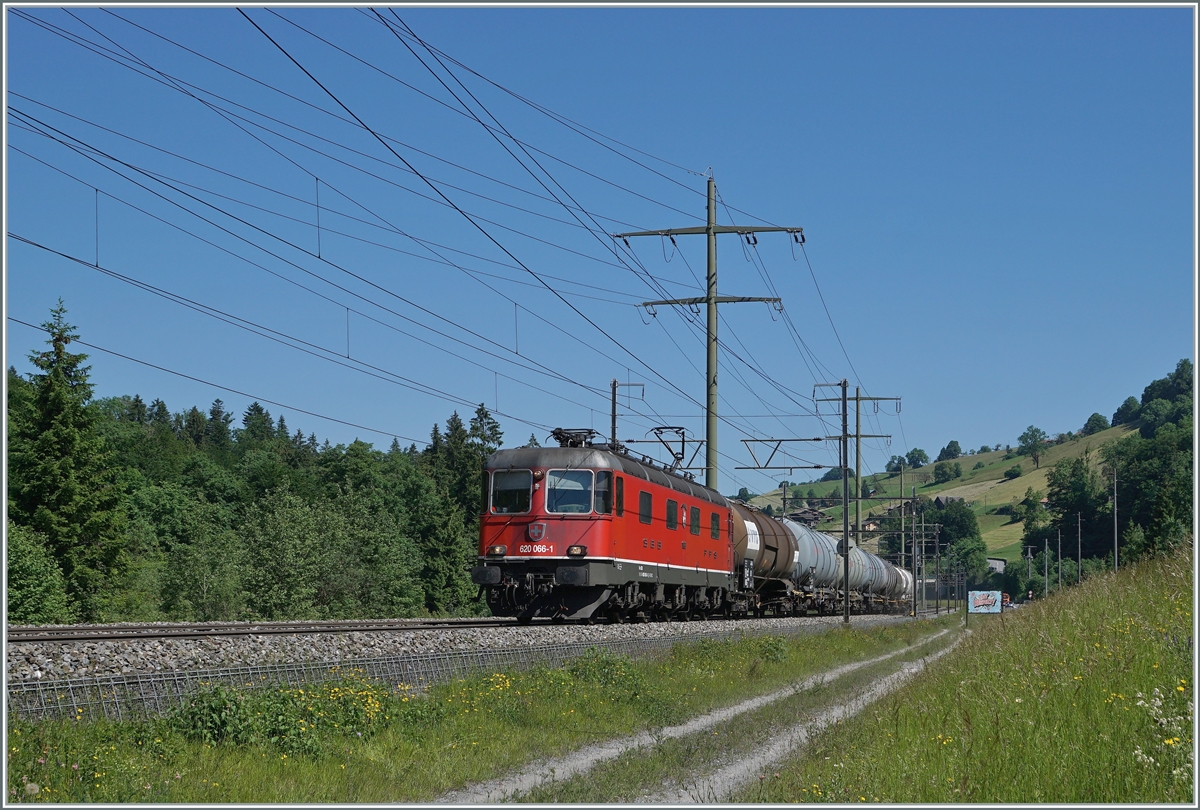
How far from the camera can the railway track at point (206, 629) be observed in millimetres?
18641

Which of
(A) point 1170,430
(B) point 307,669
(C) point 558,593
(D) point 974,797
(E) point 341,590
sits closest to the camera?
(D) point 974,797

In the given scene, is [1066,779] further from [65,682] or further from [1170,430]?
[1170,430]

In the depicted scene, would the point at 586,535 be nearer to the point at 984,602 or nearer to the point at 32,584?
the point at 32,584

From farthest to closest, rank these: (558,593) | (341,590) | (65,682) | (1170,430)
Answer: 1. (1170,430)
2. (341,590)
3. (558,593)
4. (65,682)

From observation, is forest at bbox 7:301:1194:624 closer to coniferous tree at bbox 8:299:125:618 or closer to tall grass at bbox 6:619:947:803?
coniferous tree at bbox 8:299:125:618

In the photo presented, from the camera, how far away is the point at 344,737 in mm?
12766

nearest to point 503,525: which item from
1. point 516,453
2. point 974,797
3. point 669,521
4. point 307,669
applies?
point 516,453

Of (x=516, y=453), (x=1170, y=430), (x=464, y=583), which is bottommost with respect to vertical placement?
(x=464, y=583)

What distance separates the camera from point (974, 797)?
30.4 ft

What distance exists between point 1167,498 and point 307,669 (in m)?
81.8

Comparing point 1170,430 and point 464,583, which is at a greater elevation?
point 1170,430

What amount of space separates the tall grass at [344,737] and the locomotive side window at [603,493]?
7376mm

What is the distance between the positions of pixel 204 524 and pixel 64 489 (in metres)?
40.4

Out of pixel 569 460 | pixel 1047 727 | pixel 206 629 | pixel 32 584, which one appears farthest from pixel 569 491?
pixel 32 584
